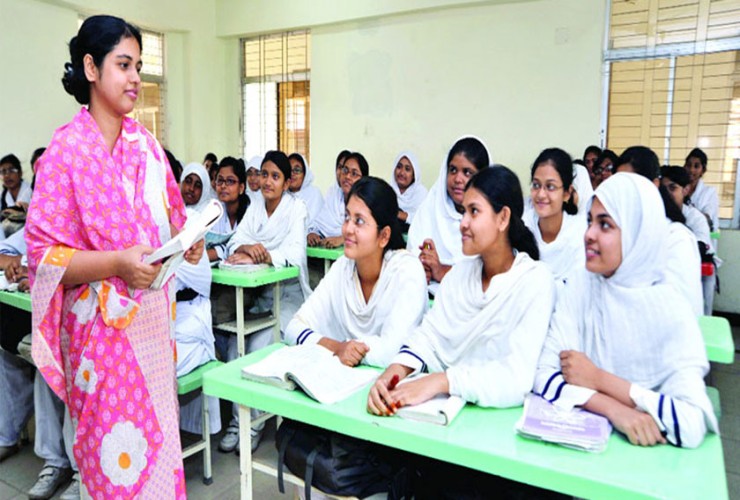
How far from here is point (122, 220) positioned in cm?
160

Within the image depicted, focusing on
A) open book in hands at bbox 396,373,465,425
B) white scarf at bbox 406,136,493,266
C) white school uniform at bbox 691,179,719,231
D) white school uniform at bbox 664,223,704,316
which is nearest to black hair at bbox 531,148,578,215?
white scarf at bbox 406,136,493,266

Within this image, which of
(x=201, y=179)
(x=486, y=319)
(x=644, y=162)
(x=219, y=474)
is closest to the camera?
(x=486, y=319)

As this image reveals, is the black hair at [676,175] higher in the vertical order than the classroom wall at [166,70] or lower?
Result: lower

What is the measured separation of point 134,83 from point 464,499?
152cm

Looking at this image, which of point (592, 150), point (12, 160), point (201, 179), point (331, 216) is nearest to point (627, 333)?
point (201, 179)

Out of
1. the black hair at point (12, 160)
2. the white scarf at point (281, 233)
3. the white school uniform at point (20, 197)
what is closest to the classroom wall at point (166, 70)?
the black hair at point (12, 160)

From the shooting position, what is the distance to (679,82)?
5.21 metres

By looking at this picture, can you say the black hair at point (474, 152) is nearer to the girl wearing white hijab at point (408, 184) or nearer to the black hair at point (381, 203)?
the black hair at point (381, 203)

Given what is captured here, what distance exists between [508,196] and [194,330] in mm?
1505

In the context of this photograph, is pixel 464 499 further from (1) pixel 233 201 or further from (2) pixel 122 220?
(1) pixel 233 201

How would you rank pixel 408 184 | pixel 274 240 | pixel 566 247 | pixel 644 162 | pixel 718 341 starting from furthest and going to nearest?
pixel 408 184 < pixel 274 240 < pixel 644 162 < pixel 566 247 < pixel 718 341

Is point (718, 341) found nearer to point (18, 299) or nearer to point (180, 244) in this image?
point (180, 244)

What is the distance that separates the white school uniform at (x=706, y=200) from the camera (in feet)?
17.1

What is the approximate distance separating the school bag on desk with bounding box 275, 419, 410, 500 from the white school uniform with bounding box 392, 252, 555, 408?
0.27 meters
